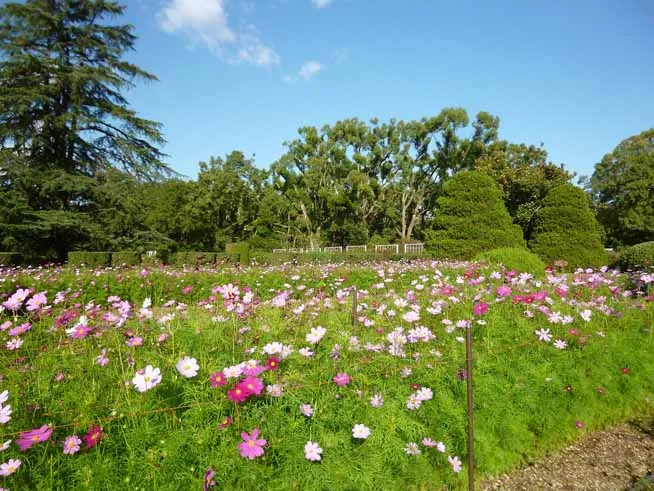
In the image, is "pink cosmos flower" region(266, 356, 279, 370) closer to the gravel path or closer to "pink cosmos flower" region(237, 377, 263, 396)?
"pink cosmos flower" region(237, 377, 263, 396)

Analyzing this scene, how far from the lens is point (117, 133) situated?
1534 cm

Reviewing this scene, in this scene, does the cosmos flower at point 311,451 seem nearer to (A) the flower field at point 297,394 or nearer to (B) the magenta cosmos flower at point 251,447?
(A) the flower field at point 297,394

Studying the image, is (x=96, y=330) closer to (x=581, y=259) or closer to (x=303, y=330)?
(x=303, y=330)

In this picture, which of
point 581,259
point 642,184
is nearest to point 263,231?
point 581,259

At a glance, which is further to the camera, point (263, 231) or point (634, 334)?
point (263, 231)

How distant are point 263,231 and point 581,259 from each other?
19.8m

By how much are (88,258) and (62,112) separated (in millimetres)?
7019

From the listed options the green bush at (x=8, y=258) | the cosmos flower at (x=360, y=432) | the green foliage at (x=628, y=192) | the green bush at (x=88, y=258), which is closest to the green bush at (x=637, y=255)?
the cosmos flower at (x=360, y=432)

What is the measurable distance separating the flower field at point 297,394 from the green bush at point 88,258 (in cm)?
1057

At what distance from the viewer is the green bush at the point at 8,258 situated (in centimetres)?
1085

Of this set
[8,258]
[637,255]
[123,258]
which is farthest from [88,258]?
[637,255]

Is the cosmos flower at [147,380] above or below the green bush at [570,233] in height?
below

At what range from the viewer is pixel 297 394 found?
1796mm

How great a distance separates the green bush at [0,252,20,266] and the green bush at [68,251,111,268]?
1539mm
